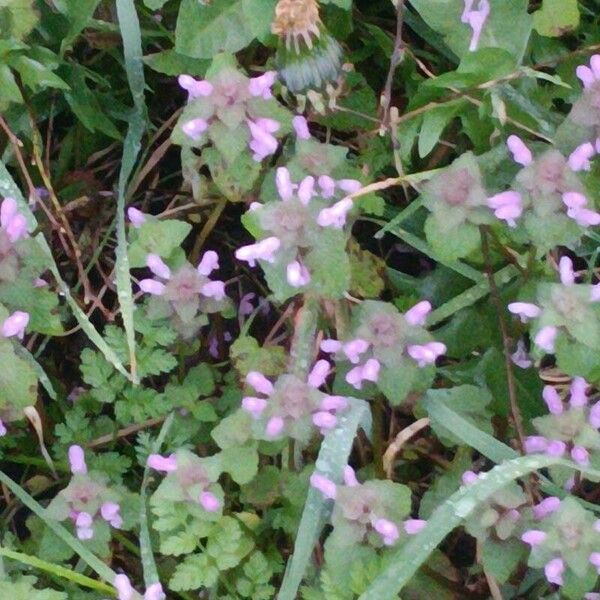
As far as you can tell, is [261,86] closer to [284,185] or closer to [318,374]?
[284,185]

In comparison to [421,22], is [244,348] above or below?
below

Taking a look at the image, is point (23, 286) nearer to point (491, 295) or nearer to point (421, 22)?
point (491, 295)

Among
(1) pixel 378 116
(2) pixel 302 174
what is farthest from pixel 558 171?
(1) pixel 378 116

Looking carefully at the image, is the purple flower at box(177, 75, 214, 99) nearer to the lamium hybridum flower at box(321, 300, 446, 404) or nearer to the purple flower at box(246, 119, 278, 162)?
the purple flower at box(246, 119, 278, 162)

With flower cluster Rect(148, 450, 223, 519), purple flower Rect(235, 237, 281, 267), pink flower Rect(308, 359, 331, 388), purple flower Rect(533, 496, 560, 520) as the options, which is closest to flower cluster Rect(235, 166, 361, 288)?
purple flower Rect(235, 237, 281, 267)

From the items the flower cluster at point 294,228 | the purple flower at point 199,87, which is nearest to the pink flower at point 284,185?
the flower cluster at point 294,228

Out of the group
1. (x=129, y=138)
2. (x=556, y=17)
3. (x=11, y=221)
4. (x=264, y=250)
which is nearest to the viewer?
(x=264, y=250)

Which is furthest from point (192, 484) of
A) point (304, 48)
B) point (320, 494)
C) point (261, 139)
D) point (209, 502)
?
point (304, 48)
